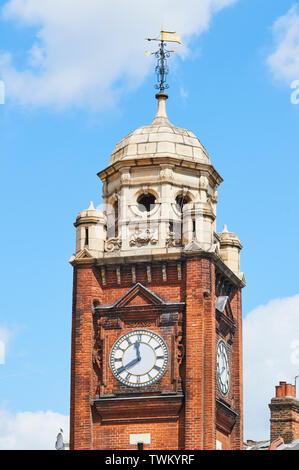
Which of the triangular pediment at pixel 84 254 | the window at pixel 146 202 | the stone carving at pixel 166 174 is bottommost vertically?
the triangular pediment at pixel 84 254

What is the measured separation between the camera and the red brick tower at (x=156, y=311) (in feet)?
223

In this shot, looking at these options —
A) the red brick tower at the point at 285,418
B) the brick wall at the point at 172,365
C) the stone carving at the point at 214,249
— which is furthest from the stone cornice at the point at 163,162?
the red brick tower at the point at 285,418

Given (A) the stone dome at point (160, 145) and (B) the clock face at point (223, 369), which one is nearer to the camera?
(B) the clock face at point (223, 369)

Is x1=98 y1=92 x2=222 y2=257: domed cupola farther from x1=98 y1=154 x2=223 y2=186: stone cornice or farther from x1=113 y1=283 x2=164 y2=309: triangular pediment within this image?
x1=113 y1=283 x2=164 y2=309: triangular pediment

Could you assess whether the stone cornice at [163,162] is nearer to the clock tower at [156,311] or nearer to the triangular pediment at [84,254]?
the clock tower at [156,311]

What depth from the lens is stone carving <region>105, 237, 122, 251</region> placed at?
70.7m

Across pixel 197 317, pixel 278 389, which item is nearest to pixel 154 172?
pixel 197 317

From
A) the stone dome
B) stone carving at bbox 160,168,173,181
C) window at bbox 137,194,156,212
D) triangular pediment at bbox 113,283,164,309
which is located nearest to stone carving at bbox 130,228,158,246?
window at bbox 137,194,156,212

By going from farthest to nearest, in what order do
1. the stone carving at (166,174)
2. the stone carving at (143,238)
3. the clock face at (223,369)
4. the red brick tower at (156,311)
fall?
the stone carving at (166,174), the stone carving at (143,238), the clock face at (223,369), the red brick tower at (156,311)

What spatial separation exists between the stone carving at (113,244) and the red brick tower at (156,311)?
4cm

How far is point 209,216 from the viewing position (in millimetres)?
70312

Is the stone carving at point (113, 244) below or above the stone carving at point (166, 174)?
below
